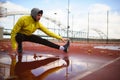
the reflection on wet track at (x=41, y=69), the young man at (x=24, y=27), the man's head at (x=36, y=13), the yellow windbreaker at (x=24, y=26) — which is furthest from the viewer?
the yellow windbreaker at (x=24, y=26)

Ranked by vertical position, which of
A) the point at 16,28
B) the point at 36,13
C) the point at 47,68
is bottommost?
the point at 47,68

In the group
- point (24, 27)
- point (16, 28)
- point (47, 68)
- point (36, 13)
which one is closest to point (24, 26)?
point (24, 27)

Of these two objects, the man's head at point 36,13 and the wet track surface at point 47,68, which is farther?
the man's head at point 36,13

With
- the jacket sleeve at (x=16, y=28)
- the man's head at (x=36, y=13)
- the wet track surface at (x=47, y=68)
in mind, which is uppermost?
the man's head at (x=36, y=13)

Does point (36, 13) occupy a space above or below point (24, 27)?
above

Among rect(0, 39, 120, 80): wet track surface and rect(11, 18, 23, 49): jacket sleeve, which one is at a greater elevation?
rect(11, 18, 23, 49): jacket sleeve

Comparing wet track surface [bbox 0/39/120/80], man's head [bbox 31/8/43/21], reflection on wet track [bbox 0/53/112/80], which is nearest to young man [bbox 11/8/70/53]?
man's head [bbox 31/8/43/21]

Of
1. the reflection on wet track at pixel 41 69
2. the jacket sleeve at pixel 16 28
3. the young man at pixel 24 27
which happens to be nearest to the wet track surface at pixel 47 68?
the reflection on wet track at pixel 41 69

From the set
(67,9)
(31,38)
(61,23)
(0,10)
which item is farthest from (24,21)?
(61,23)

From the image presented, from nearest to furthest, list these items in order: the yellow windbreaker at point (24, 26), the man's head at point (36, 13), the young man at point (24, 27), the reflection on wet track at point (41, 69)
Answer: the reflection on wet track at point (41, 69)
the man's head at point (36, 13)
the young man at point (24, 27)
the yellow windbreaker at point (24, 26)

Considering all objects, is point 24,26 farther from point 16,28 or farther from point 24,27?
point 16,28

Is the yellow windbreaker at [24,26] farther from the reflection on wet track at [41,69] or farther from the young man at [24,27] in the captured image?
the reflection on wet track at [41,69]

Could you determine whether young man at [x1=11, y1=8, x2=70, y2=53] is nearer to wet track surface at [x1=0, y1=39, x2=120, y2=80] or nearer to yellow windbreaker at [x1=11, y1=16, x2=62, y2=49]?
yellow windbreaker at [x1=11, y1=16, x2=62, y2=49]

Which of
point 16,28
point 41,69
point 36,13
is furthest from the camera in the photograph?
point 16,28
